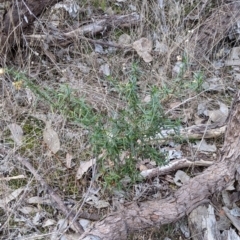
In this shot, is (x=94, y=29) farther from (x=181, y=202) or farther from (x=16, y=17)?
(x=181, y=202)

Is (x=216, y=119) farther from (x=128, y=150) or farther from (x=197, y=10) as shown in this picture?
(x=197, y=10)

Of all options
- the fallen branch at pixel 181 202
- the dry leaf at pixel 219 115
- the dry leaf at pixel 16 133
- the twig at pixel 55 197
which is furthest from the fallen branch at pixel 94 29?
the fallen branch at pixel 181 202

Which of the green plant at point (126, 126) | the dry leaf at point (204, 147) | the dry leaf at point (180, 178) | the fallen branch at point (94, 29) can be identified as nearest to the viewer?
the green plant at point (126, 126)

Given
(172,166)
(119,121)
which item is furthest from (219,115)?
(119,121)

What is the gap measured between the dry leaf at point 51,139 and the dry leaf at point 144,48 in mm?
844

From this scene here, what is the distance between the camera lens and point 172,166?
207 cm

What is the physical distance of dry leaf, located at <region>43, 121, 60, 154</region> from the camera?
7.05 ft

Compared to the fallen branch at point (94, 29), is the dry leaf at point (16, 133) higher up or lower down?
lower down

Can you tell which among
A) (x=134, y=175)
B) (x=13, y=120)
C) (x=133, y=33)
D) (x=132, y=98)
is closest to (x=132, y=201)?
(x=134, y=175)

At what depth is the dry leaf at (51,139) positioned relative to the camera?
84.6 inches

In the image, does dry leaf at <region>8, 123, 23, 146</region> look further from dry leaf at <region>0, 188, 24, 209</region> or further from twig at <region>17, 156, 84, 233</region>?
dry leaf at <region>0, 188, 24, 209</region>

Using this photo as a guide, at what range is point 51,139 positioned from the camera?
2178 mm

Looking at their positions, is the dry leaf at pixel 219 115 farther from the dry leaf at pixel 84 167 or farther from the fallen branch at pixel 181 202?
the dry leaf at pixel 84 167

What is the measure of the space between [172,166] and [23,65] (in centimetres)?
112
